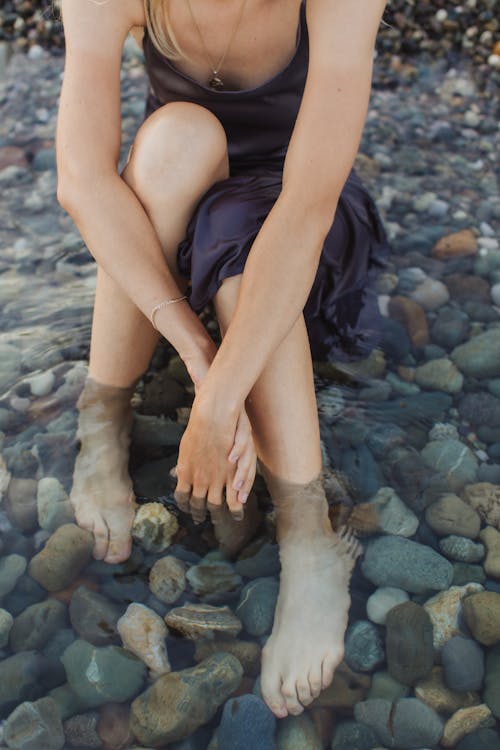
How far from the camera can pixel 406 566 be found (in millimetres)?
1665

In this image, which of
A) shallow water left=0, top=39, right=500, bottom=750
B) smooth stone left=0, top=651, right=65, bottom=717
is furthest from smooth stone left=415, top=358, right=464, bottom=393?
smooth stone left=0, top=651, right=65, bottom=717

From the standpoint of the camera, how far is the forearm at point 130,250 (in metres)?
1.61

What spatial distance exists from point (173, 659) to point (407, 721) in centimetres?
45

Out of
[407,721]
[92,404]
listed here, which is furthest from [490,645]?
[92,404]

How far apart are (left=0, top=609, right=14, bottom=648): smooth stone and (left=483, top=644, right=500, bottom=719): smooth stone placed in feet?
2.97

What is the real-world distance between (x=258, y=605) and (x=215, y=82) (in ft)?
3.69

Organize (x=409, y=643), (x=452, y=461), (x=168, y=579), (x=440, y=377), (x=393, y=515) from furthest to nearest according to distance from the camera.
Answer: (x=440, y=377) → (x=452, y=461) → (x=393, y=515) → (x=168, y=579) → (x=409, y=643)

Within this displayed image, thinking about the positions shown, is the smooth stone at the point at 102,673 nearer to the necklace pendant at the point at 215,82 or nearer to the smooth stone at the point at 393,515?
the smooth stone at the point at 393,515

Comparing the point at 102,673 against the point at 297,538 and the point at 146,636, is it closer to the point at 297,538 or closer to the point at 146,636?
the point at 146,636

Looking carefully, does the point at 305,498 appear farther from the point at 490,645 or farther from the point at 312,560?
the point at 490,645

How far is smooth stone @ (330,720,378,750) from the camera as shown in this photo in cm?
141

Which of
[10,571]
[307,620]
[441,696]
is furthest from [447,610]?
[10,571]

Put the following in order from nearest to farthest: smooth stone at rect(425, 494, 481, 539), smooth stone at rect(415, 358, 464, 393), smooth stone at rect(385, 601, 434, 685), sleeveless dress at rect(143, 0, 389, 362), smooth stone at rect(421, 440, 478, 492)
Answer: smooth stone at rect(385, 601, 434, 685) → sleeveless dress at rect(143, 0, 389, 362) → smooth stone at rect(425, 494, 481, 539) → smooth stone at rect(421, 440, 478, 492) → smooth stone at rect(415, 358, 464, 393)

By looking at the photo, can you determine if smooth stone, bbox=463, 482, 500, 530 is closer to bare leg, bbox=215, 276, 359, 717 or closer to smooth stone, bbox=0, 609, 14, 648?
bare leg, bbox=215, 276, 359, 717
